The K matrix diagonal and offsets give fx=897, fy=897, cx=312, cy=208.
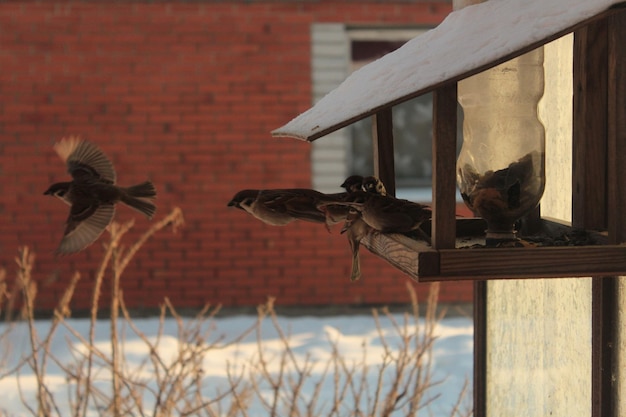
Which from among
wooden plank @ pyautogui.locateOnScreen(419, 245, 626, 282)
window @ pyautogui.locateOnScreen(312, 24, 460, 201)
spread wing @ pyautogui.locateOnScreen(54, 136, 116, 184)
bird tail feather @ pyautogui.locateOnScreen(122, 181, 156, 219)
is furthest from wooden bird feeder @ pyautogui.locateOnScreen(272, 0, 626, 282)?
window @ pyautogui.locateOnScreen(312, 24, 460, 201)

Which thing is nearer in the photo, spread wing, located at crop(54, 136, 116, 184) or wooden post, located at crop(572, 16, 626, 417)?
wooden post, located at crop(572, 16, 626, 417)

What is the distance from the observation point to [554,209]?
1.98 meters

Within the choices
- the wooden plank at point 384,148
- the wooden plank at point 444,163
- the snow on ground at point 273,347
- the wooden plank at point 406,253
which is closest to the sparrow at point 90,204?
the wooden plank at point 384,148

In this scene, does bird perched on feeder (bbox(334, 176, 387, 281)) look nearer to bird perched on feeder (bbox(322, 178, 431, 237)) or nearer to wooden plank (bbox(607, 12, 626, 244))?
bird perched on feeder (bbox(322, 178, 431, 237))

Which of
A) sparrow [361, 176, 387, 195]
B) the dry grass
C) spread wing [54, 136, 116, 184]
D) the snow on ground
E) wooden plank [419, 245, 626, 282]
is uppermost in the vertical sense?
spread wing [54, 136, 116, 184]

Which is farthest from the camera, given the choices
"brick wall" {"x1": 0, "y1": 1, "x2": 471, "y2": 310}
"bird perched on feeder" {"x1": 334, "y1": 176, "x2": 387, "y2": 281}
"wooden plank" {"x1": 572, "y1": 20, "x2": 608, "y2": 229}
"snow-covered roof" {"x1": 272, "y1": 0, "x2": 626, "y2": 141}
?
"brick wall" {"x1": 0, "y1": 1, "x2": 471, "y2": 310}

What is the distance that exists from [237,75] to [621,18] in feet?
15.7

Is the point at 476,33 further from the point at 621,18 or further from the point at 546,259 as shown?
the point at 546,259

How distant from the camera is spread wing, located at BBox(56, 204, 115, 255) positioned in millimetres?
2184

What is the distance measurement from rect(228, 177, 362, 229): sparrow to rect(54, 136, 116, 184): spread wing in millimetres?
952

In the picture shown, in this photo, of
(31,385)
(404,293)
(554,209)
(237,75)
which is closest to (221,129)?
(237,75)

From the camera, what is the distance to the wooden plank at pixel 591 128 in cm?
149

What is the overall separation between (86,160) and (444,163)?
4.76 ft

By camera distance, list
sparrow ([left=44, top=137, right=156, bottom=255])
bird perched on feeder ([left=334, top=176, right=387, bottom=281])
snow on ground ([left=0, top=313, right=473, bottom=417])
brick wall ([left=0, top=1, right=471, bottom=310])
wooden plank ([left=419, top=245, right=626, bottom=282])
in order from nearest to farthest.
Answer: wooden plank ([left=419, top=245, right=626, bottom=282]) → bird perched on feeder ([left=334, top=176, right=387, bottom=281]) → sparrow ([left=44, top=137, right=156, bottom=255]) → snow on ground ([left=0, top=313, right=473, bottom=417]) → brick wall ([left=0, top=1, right=471, bottom=310])
